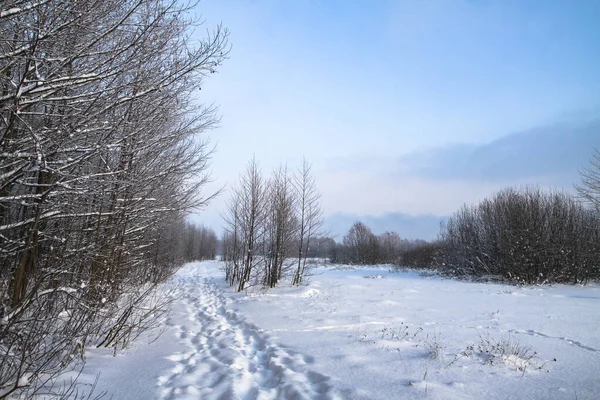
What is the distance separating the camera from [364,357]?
4.61 metres

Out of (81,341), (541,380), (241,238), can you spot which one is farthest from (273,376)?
(241,238)

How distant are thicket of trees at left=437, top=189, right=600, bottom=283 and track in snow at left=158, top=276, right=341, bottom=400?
16.6 m

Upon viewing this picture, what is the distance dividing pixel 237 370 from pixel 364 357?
5.60 feet

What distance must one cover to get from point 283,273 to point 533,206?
14.7 metres

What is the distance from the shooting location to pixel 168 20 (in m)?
3.88

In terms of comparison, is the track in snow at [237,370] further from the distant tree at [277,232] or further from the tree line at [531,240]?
the tree line at [531,240]

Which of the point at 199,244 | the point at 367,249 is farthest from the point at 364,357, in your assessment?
the point at 199,244

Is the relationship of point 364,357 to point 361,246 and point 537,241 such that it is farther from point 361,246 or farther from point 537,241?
point 361,246

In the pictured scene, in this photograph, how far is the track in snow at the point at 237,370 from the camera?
11.9 ft

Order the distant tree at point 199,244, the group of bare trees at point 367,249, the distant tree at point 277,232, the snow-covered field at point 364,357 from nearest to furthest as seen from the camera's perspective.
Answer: the snow-covered field at point 364,357 < the distant tree at point 277,232 < the group of bare trees at point 367,249 < the distant tree at point 199,244

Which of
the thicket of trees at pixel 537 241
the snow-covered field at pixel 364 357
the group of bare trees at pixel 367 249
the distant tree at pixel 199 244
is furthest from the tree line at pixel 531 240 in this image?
the distant tree at pixel 199 244

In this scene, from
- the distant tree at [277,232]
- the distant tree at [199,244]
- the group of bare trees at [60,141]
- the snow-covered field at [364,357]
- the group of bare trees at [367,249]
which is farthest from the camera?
the distant tree at [199,244]

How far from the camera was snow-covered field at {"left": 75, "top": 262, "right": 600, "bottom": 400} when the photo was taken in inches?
141

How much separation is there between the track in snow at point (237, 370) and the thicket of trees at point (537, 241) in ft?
54.4
